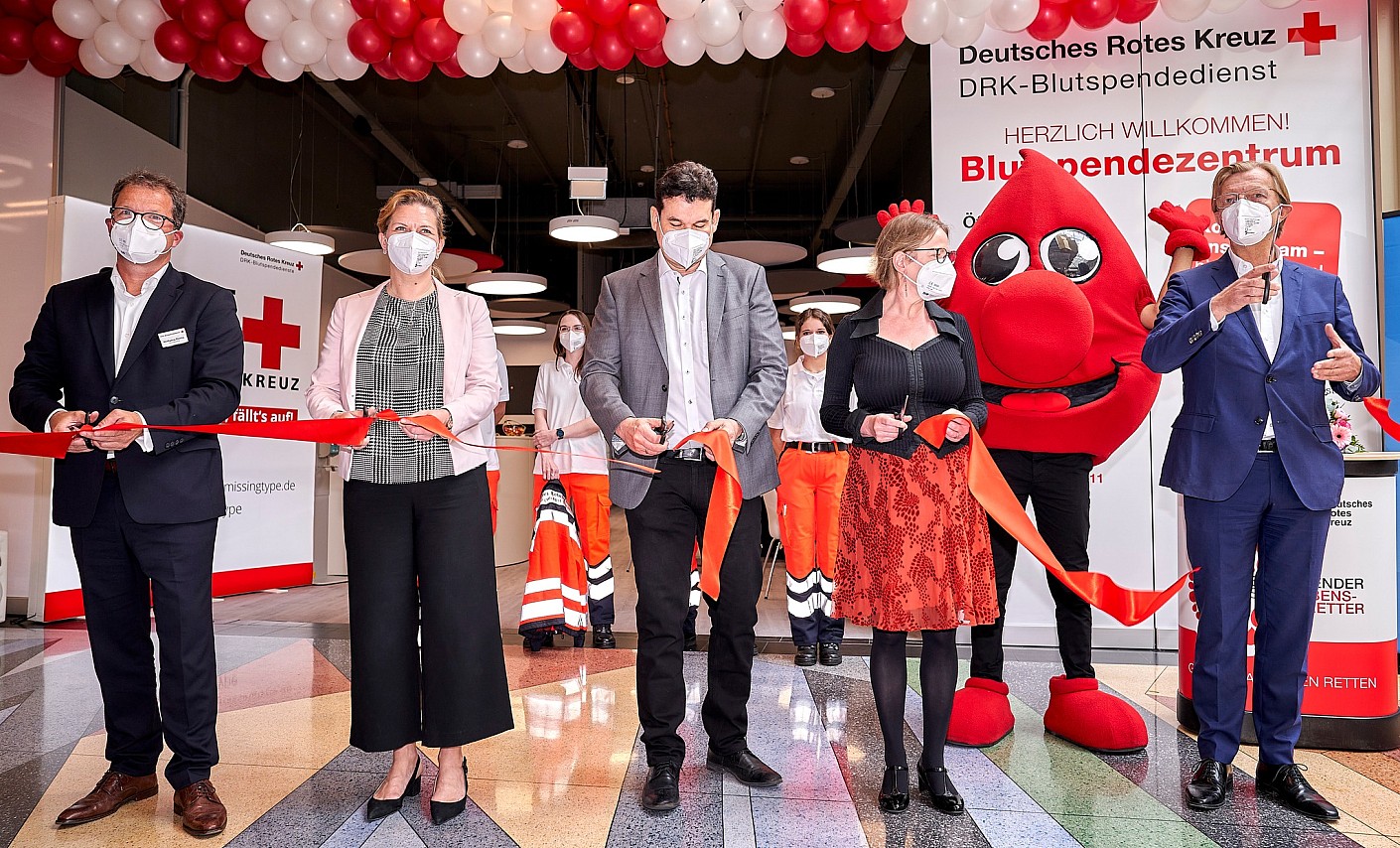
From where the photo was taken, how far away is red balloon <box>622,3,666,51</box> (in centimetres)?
442

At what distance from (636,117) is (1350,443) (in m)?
6.90

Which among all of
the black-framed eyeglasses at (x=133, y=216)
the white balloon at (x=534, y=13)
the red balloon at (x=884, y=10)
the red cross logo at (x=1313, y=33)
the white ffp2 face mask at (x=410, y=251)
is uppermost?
the white balloon at (x=534, y=13)

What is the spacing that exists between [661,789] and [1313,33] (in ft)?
14.6

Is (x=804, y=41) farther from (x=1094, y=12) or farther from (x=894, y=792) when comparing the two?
(x=894, y=792)

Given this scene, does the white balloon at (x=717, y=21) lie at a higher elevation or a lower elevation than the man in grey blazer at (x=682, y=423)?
higher

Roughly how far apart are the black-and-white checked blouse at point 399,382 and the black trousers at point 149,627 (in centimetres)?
49

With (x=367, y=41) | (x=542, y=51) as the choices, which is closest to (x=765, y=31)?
(x=542, y=51)

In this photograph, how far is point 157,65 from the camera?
4.90 metres

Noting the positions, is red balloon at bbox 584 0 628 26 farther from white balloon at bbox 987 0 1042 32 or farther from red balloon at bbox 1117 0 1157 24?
red balloon at bbox 1117 0 1157 24

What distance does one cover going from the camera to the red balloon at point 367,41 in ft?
15.3

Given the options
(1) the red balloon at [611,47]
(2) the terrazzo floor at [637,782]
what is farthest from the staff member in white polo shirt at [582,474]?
(1) the red balloon at [611,47]

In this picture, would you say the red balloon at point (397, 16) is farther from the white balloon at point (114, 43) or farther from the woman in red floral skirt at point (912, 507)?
the woman in red floral skirt at point (912, 507)

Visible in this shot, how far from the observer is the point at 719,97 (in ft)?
27.7

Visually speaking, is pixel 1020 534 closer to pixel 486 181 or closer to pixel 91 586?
pixel 91 586
